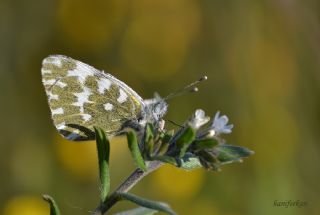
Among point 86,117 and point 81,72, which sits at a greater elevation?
point 81,72

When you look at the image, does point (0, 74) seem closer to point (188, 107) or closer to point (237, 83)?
point (188, 107)

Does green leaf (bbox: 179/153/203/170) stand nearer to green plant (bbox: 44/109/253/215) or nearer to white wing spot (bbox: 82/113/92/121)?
green plant (bbox: 44/109/253/215)

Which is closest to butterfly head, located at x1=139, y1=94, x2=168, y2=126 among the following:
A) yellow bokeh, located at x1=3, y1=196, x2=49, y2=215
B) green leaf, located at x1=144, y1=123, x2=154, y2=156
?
green leaf, located at x1=144, y1=123, x2=154, y2=156

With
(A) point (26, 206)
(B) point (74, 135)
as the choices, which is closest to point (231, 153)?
(B) point (74, 135)

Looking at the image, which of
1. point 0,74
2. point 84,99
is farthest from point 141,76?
point 84,99

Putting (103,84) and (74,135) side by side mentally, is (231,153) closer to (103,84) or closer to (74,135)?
(74,135)
